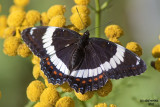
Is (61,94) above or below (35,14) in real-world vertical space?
below

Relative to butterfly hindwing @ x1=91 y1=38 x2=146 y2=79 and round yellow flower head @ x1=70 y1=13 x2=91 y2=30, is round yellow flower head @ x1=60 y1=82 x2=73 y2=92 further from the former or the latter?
round yellow flower head @ x1=70 y1=13 x2=91 y2=30

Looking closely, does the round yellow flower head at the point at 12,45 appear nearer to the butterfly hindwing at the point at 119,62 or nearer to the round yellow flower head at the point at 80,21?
the round yellow flower head at the point at 80,21

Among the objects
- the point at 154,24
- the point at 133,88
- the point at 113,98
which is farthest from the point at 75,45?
the point at 154,24

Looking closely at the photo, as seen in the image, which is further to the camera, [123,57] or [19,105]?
[19,105]

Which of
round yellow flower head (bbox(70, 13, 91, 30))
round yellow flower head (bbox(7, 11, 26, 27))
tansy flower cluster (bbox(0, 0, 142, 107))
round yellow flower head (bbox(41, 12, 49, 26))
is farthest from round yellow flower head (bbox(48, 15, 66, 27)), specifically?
round yellow flower head (bbox(7, 11, 26, 27))

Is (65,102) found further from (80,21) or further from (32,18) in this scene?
(32,18)

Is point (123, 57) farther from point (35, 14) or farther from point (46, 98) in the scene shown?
point (35, 14)
